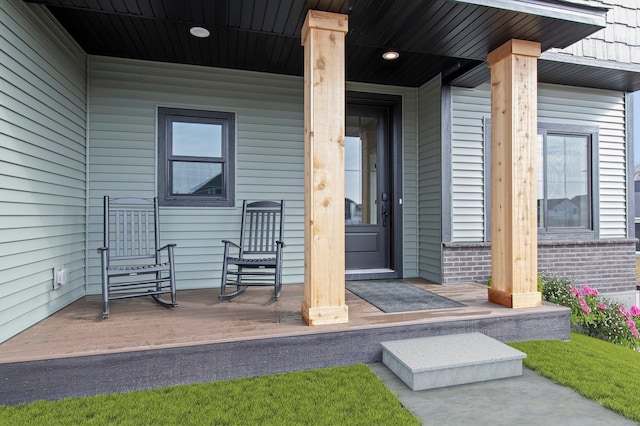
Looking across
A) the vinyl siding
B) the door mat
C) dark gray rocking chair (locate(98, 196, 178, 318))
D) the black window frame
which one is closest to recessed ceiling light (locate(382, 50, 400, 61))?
the vinyl siding

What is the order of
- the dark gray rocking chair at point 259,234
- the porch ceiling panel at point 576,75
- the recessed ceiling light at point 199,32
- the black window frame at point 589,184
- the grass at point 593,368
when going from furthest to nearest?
the black window frame at point 589,184
the porch ceiling panel at point 576,75
the dark gray rocking chair at point 259,234
the recessed ceiling light at point 199,32
the grass at point 593,368

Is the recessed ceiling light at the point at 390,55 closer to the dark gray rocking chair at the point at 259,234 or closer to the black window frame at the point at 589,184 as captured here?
the dark gray rocking chair at the point at 259,234

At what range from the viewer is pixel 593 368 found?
8.00 ft

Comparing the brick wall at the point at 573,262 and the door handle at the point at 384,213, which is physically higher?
the door handle at the point at 384,213

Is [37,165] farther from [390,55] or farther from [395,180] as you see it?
[395,180]

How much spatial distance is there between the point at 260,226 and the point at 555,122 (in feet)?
12.8

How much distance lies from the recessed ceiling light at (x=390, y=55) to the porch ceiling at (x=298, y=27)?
0.05 m

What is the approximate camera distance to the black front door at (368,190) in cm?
451

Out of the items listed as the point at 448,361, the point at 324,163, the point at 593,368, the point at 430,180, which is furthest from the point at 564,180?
the point at 324,163

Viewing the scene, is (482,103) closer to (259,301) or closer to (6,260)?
(259,301)

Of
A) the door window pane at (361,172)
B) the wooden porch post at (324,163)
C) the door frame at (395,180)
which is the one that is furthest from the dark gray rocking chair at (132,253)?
the door frame at (395,180)

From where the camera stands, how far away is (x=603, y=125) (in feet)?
15.9

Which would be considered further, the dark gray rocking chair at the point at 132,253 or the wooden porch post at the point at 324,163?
the dark gray rocking chair at the point at 132,253

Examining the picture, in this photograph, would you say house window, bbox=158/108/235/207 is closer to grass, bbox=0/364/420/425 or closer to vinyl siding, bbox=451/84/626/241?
grass, bbox=0/364/420/425
